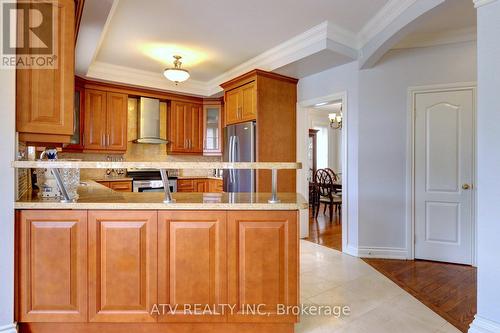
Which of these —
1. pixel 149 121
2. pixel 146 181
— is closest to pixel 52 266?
pixel 146 181

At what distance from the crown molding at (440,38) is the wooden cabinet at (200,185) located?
3.40 m

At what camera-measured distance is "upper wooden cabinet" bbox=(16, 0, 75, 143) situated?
1728mm

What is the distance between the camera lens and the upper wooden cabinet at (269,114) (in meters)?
3.81

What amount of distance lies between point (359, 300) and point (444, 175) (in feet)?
6.09

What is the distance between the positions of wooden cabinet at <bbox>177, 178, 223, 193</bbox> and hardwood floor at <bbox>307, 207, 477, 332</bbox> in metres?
2.28

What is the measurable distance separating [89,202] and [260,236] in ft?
3.34

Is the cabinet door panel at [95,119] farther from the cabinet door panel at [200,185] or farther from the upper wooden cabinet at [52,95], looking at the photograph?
the upper wooden cabinet at [52,95]

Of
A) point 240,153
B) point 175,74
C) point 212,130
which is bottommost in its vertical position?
point 240,153

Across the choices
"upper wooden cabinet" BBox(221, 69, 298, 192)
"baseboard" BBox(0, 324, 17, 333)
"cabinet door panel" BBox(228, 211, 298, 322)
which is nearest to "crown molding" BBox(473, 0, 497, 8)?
"cabinet door panel" BBox(228, 211, 298, 322)

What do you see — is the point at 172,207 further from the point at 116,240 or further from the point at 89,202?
the point at 89,202

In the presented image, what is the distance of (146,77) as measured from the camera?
184 inches

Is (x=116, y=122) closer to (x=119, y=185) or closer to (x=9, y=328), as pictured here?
(x=119, y=185)

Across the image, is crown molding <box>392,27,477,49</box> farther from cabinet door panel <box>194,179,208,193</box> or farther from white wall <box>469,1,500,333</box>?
cabinet door panel <box>194,179,208,193</box>

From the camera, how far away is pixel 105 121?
15.0 feet
